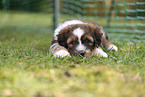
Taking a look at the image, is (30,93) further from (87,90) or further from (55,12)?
(55,12)

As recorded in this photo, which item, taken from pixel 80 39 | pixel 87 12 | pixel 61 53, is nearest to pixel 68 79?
pixel 61 53

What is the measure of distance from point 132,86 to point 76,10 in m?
6.95

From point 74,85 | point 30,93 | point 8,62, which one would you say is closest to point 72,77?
point 74,85

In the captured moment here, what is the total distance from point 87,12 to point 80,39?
20.7 ft

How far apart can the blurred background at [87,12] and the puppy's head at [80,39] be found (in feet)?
8.35

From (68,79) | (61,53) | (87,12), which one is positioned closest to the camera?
(68,79)

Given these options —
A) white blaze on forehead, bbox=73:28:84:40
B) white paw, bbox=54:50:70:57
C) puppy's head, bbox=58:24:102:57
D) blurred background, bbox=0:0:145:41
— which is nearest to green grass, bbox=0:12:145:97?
white paw, bbox=54:50:70:57

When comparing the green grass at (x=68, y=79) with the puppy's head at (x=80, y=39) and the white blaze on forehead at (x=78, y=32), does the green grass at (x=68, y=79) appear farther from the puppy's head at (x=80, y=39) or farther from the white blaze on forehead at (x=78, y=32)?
the white blaze on forehead at (x=78, y=32)

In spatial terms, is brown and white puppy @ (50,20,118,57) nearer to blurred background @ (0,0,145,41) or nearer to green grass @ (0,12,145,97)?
green grass @ (0,12,145,97)

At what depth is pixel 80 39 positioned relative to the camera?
3799mm

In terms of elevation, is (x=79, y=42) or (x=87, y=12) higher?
(x=87, y=12)

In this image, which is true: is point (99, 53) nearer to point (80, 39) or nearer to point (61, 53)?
point (80, 39)

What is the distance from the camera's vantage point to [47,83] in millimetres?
2367

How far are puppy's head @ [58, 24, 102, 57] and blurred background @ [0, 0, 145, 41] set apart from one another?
2545mm
